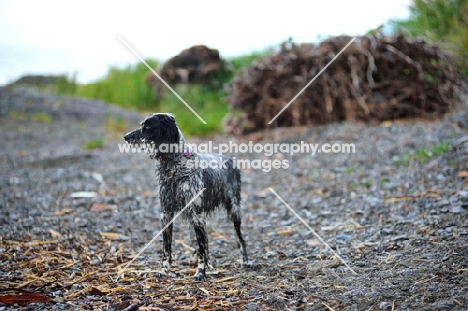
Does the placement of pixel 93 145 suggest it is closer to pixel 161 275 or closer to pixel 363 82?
pixel 363 82

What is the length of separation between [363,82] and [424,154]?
→ 2856 millimetres

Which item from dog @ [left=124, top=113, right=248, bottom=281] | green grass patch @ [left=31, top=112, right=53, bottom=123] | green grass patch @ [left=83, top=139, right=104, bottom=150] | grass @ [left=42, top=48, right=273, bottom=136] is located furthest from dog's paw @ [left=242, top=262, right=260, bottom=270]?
green grass patch @ [left=31, top=112, right=53, bottom=123]

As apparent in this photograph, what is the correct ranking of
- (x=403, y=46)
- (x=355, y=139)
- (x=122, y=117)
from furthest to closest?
(x=122, y=117), (x=403, y=46), (x=355, y=139)

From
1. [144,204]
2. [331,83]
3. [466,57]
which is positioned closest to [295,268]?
[144,204]

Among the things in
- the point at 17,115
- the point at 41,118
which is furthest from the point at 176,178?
the point at 17,115

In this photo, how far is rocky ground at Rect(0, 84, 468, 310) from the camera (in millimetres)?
3135

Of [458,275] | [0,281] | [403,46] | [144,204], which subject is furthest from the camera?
[403,46]

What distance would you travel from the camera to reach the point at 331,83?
8.87 m

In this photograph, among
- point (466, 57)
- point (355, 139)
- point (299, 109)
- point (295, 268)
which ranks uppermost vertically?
point (466, 57)

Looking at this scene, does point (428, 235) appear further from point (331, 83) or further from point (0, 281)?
point (331, 83)

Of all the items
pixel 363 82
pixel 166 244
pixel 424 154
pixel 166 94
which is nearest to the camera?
pixel 166 244

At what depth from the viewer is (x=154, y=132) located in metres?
3.46

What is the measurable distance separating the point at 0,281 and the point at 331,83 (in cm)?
686

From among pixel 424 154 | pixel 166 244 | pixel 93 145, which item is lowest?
pixel 166 244
